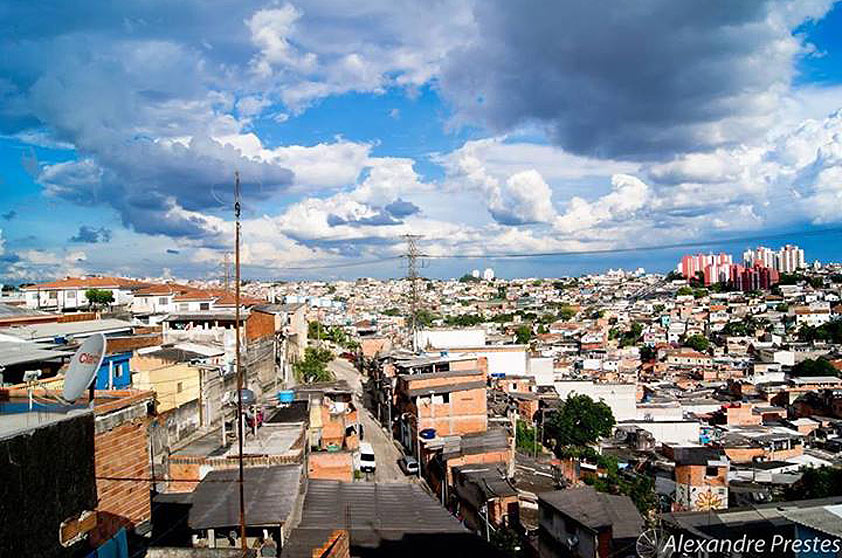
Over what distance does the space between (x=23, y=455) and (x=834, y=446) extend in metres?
28.8

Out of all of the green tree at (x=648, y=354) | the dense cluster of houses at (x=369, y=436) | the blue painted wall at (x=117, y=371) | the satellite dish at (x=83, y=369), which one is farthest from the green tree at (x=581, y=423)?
the green tree at (x=648, y=354)

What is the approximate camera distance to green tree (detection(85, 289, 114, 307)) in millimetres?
28062

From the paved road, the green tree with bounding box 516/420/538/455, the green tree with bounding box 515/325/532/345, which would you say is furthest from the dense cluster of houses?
the green tree with bounding box 515/325/532/345

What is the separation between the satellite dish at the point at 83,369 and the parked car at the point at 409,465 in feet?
48.2

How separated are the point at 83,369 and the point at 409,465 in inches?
591

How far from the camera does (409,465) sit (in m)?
18.4

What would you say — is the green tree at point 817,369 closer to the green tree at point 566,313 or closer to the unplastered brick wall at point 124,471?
the unplastered brick wall at point 124,471

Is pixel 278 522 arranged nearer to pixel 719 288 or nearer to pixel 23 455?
pixel 23 455

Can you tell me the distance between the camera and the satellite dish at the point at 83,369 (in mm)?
4207

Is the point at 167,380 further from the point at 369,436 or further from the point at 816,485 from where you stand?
the point at 816,485

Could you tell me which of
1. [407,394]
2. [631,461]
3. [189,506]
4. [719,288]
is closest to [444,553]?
[189,506]

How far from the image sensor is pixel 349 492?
348 inches

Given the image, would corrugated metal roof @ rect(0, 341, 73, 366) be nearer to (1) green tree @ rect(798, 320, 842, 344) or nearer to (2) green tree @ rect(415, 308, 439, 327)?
(2) green tree @ rect(415, 308, 439, 327)
